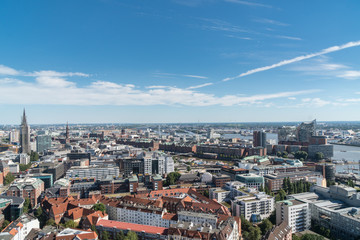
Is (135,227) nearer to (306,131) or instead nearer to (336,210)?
(336,210)

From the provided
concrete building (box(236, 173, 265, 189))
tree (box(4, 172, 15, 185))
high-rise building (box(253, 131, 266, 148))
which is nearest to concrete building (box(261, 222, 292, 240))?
concrete building (box(236, 173, 265, 189))

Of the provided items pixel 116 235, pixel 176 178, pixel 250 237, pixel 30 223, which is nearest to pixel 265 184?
pixel 176 178

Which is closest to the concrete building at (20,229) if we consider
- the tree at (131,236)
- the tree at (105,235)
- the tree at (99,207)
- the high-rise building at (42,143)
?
the tree at (99,207)

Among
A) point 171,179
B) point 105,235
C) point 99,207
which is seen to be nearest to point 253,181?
point 171,179

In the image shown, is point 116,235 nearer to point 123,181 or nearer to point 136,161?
point 123,181

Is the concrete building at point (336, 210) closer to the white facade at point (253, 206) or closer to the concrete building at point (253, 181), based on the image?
the white facade at point (253, 206)
